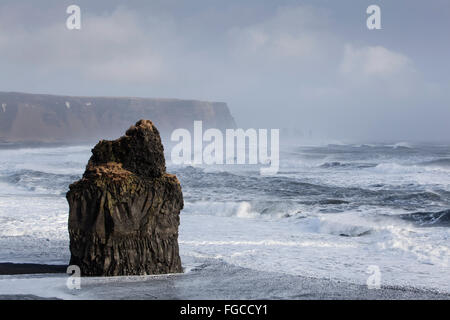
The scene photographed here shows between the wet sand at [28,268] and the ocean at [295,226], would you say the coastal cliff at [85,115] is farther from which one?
the wet sand at [28,268]

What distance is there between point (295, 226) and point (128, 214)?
6270mm

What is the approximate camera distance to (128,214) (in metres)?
6.02

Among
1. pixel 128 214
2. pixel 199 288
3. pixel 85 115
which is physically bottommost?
pixel 199 288

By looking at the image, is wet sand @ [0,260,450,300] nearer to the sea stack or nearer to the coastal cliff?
the sea stack

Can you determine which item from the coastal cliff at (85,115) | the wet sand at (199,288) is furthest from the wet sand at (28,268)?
the coastal cliff at (85,115)

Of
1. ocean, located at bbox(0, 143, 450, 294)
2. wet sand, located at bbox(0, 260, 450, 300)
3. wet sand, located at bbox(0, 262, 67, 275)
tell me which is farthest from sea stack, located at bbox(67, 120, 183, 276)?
ocean, located at bbox(0, 143, 450, 294)

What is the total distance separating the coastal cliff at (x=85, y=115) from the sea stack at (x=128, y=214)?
277 ft

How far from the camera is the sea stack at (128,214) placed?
5945 mm

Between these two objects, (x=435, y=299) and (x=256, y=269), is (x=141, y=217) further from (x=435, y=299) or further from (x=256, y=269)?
(x=435, y=299)

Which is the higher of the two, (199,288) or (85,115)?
(85,115)

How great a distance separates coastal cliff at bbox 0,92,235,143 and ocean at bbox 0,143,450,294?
240 ft

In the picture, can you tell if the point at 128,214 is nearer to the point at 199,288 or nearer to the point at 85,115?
the point at 199,288

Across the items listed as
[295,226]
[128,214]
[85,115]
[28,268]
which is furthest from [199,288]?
[85,115]
